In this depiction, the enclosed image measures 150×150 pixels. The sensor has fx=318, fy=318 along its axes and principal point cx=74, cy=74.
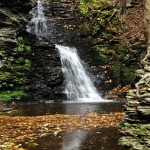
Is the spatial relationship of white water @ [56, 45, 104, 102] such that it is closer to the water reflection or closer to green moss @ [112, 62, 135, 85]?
green moss @ [112, 62, 135, 85]

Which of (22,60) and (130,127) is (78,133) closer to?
(130,127)

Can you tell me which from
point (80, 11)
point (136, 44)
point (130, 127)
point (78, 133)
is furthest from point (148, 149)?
point (80, 11)

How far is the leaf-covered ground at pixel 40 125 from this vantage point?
305 inches

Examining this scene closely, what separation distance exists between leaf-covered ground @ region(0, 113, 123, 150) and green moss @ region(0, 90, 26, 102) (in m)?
5.54

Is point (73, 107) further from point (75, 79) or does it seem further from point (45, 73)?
point (75, 79)

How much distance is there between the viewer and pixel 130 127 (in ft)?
22.0

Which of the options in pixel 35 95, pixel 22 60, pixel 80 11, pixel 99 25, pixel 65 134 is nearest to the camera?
pixel 65 134

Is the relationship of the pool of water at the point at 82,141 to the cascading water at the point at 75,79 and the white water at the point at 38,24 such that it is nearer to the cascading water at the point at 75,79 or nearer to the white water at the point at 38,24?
the cascading water at the point at 75,79

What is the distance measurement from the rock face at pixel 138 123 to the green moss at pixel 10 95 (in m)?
10.2

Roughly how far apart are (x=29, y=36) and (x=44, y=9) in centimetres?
583

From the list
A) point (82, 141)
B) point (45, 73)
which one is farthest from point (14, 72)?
point (82, 141)

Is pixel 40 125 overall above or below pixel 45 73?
below

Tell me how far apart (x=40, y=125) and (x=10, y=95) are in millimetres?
7764

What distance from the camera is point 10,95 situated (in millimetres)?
16844
